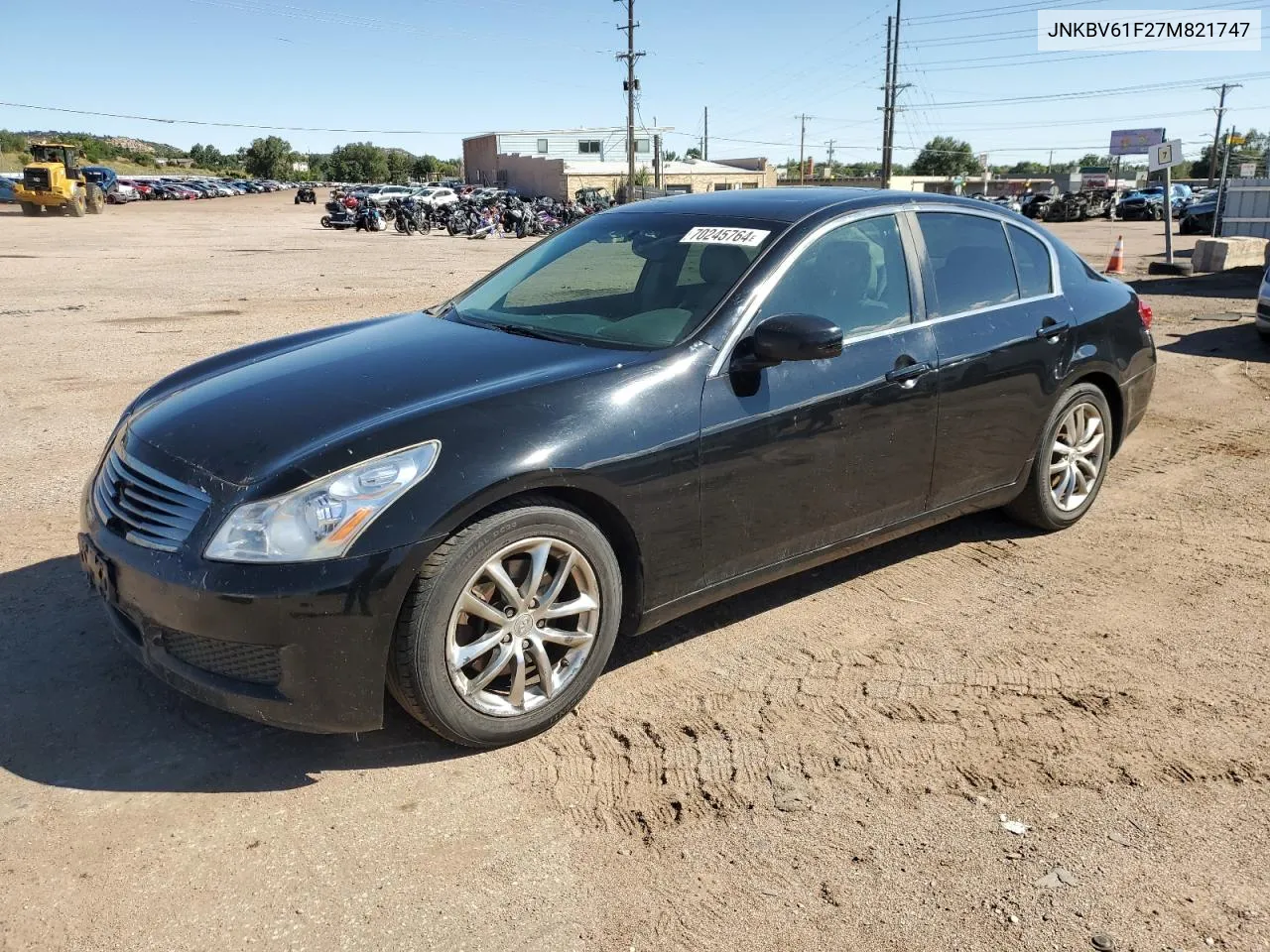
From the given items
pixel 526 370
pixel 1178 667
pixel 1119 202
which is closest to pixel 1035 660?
pixel 1178 667

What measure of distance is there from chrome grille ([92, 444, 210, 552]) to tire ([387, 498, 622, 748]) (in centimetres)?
69

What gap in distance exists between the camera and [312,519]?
8.88 ft

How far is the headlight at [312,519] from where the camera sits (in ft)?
8.79

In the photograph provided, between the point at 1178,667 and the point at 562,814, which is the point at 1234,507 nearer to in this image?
the point at 1178,667

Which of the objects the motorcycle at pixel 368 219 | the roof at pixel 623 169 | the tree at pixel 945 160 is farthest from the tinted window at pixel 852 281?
the tree at pixel 945 160

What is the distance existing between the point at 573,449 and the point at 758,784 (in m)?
1.15

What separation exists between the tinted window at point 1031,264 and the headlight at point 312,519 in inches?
126

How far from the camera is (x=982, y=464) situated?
14.3ft

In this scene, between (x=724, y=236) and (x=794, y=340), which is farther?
(x=724, y=236)

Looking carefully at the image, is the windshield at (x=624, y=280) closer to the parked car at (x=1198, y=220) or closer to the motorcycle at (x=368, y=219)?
the parked car at (x=1198, y=220)

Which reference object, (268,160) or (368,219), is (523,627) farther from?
(268,160)

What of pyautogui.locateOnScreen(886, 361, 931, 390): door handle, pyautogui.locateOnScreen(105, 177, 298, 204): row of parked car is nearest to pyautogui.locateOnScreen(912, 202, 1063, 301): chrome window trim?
pyautogui.locateOnScreen(886, 361, 931, 390): door handle

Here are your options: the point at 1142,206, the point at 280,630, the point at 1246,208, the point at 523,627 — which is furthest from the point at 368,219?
the point at 280,630

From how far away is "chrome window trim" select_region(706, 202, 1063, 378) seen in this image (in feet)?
11.4
